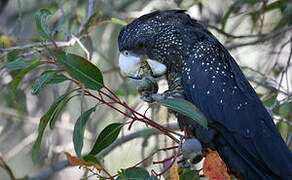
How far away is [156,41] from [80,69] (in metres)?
0.89

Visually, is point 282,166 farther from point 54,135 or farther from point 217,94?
point 54,135

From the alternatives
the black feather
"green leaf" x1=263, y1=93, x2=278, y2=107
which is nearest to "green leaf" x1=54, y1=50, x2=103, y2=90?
the black feather

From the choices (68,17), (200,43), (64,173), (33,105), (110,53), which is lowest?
(64,173)

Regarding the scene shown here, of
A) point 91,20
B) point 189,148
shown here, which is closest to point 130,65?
point 91,20

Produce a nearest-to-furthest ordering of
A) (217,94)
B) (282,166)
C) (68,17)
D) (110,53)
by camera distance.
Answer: (282,166)
(217,94)
(68,17)
(110,53)

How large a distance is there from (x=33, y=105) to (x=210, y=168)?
2342 millimetres

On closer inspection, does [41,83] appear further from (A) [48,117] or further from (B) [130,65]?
(B) [130,65]

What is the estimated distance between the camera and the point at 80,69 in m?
2.29

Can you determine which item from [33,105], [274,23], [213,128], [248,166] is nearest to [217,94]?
[213,128]

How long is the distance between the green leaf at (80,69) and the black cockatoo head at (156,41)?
682 millimetres

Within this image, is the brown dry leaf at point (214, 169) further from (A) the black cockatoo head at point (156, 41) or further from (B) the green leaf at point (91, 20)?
(B) the green leaf at point (91, 20)

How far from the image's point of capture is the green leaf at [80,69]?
7.35 ft

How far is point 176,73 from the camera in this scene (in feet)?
9.82

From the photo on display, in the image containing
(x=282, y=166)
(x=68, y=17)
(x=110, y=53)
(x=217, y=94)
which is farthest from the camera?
(x=110, y=53)
